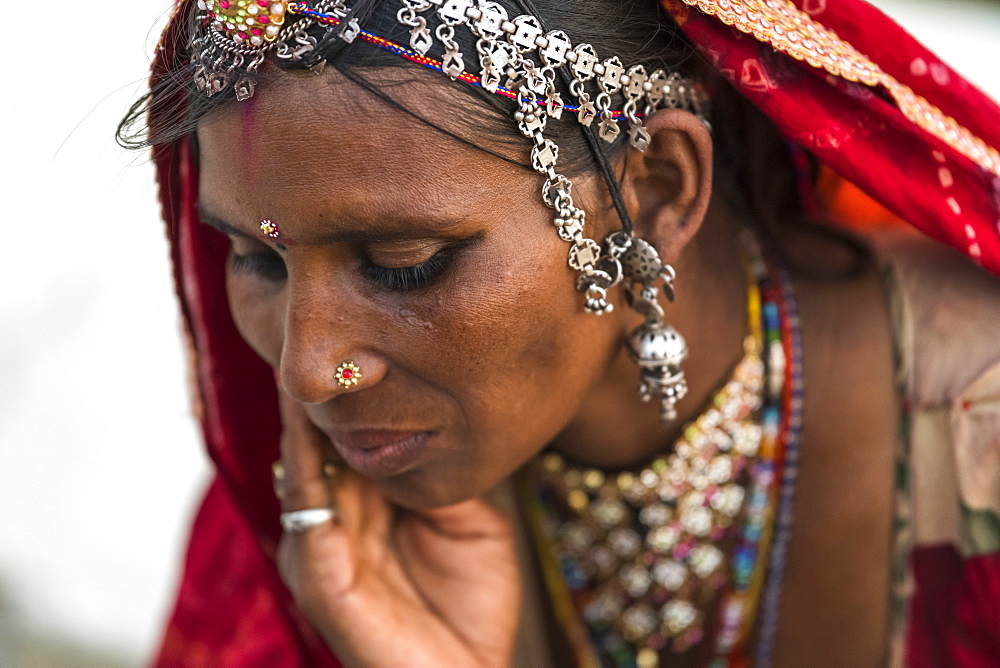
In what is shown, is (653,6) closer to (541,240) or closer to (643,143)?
(643,143)

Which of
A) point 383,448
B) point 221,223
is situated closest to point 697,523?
point 383,448

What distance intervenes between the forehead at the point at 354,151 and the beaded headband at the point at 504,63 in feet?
0.11

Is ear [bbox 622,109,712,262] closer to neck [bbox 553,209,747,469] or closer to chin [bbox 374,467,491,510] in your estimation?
neck [bbox 553,209,747,469]

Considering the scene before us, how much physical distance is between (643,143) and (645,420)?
58 centimetres

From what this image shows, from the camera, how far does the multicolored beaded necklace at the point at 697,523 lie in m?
1.66

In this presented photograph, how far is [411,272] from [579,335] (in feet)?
0.90

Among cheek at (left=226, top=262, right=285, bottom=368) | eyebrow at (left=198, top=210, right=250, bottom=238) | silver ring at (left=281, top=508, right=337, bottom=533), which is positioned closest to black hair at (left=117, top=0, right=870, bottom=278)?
eyebrow at (left=198, top=210, right=250, bottom=238)

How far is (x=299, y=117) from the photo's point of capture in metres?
1.12

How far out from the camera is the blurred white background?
2980mm

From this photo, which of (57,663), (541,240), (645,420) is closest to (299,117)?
(541,240)

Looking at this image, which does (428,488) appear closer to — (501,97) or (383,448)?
(383,448)

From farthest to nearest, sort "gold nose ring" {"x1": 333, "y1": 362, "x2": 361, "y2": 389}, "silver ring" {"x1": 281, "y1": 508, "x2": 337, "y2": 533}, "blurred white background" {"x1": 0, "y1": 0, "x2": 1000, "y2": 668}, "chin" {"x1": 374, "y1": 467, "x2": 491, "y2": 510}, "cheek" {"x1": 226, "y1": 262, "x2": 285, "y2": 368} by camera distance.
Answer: "blurred white background" {"x1": 0, "y1": 0, "x2": 1000, "y2": 668} < "silver ring" {"x1": 281, "y1": 508, "x2": 337, "y2": 533} < "chin" {"x1": 374, "y1": 467, "x2": 491, "y2": 510} < "cheek" {"x1": 226, "y1": 262, "x2": 285, "y2": 368} < "gold nose ring" {"x1": 333, "y1": 362, "x2": 361, "y2": 389}

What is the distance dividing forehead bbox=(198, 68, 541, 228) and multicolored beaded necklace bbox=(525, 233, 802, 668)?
731 mm

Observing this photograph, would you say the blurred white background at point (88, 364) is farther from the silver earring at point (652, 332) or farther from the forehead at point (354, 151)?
the silver earring at point (652, 332)
